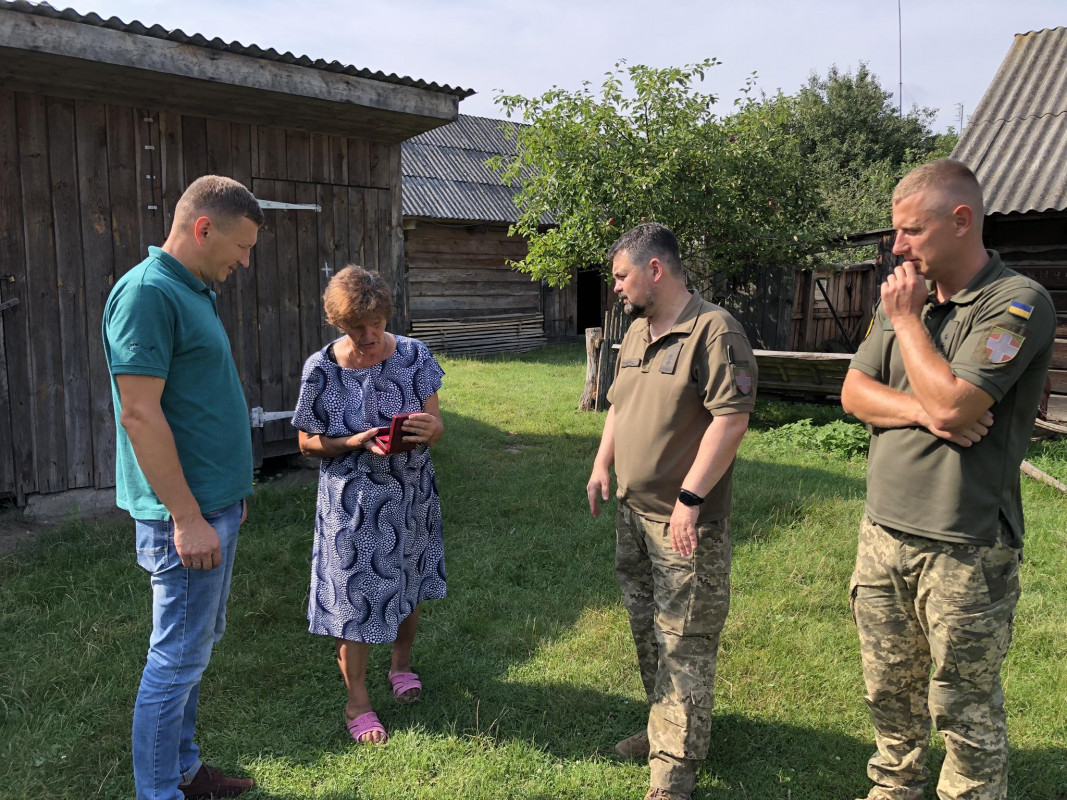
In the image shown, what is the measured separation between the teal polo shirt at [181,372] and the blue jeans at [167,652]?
115 millimetres

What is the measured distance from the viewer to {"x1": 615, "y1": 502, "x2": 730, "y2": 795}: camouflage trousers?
2713mm

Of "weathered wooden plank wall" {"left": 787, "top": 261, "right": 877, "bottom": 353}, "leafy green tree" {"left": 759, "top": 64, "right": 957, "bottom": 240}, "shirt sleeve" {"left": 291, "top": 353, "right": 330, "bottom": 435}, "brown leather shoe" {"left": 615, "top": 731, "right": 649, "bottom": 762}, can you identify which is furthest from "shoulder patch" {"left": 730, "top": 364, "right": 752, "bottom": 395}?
"leafy green tree" {"left": 759, "top": 64, "right": 957, "bottom": 240}

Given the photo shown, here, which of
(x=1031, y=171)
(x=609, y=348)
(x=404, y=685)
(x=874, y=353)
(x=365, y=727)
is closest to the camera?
(x=874, y=353)

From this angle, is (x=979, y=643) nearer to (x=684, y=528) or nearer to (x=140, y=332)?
(x=684, y=528)

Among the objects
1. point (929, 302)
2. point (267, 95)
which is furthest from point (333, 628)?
point (267, 95)

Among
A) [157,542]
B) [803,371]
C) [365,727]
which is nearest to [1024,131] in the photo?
[803,371]

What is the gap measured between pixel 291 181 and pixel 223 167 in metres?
0.56

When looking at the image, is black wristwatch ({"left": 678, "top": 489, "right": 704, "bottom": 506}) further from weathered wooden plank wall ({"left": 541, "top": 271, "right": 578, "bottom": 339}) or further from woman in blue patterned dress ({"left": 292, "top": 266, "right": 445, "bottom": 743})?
weathered wooden plank wall ({"left": 541, "top": 271, "right": 578, "bottom": 339})

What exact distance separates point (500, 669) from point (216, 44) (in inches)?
172

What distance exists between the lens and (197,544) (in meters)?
2.35

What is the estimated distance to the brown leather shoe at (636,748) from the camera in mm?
3088

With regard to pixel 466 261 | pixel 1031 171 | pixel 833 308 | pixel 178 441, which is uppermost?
pixel 1031 171

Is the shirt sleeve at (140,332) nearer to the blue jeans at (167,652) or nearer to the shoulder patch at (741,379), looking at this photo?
the blue jeans at (167,652)

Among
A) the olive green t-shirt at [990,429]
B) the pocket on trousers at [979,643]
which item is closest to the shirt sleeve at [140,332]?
the olive green t-shirt at [990,429]
